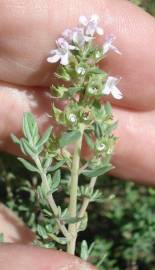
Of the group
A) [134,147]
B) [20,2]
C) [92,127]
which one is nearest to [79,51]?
[92,127]

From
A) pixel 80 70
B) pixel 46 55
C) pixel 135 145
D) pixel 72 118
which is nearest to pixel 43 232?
pixel 72 118

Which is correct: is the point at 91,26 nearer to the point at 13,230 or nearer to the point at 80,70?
the point at 80,70

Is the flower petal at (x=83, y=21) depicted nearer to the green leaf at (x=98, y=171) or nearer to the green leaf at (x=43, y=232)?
the green leaf at (x=98, y=171)

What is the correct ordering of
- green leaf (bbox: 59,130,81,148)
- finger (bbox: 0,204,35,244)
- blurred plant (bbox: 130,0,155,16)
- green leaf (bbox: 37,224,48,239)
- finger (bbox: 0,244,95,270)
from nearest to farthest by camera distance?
finger (bbox: 0,244,95,270) → green leaf (bbox: 59,130,81,148) → green leaf (bbox: 37,224,48,239) → finger (bbox: 0,204,35,244) → blurred plant (bbox: 130,0,155,16)

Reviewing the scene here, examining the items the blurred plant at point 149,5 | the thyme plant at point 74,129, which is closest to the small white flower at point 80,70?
the thyme plant at point 74,129

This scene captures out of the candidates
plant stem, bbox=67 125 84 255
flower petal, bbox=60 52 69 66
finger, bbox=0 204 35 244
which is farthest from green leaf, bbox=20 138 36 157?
finger, bbox=0 204 35 244

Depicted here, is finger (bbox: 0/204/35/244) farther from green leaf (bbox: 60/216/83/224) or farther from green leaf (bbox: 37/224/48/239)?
green leaf (bbox: 60/216/83/224)
